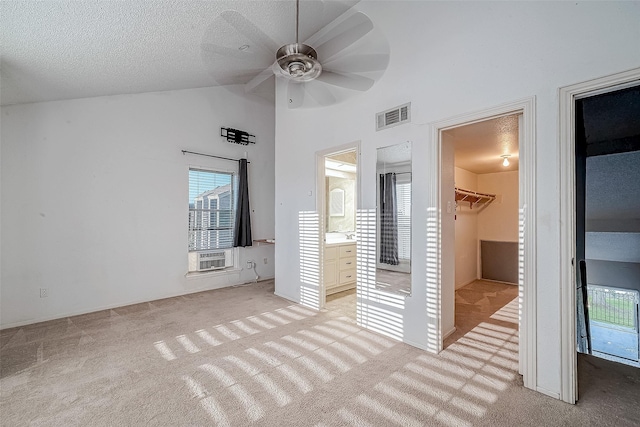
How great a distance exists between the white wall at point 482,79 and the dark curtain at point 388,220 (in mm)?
144

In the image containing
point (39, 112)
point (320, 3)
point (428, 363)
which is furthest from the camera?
point (39, 112)

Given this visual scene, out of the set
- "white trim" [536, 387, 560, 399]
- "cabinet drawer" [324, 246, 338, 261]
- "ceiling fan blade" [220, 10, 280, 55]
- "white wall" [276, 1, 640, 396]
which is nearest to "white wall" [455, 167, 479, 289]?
"cabinet drawer" [324, 246, 338, 261]

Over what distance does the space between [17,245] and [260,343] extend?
3088mm

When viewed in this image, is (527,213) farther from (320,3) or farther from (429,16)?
(320,3)

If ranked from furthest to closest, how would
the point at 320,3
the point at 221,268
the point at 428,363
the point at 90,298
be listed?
1. the point at 221,268
2. the point at 90,298
3. the point at 320,3
4. the point at 428,363

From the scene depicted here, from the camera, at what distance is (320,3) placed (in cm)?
301

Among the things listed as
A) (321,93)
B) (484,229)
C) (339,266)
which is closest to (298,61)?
(321,93)

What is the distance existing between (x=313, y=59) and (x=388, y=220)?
5.36 ft

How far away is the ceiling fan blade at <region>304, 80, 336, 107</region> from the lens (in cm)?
334

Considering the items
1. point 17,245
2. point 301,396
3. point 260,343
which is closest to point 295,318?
point 260,343

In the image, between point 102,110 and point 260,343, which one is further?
point 102,110

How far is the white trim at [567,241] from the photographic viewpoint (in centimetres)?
177

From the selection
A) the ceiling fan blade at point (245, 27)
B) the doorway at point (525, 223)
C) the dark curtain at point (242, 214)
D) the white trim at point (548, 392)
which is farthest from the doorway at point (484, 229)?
the dark curtain at point (242, 214)

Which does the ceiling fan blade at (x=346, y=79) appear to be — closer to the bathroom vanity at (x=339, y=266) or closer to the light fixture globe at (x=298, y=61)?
the light fixture globe at (x=298, y=61)
